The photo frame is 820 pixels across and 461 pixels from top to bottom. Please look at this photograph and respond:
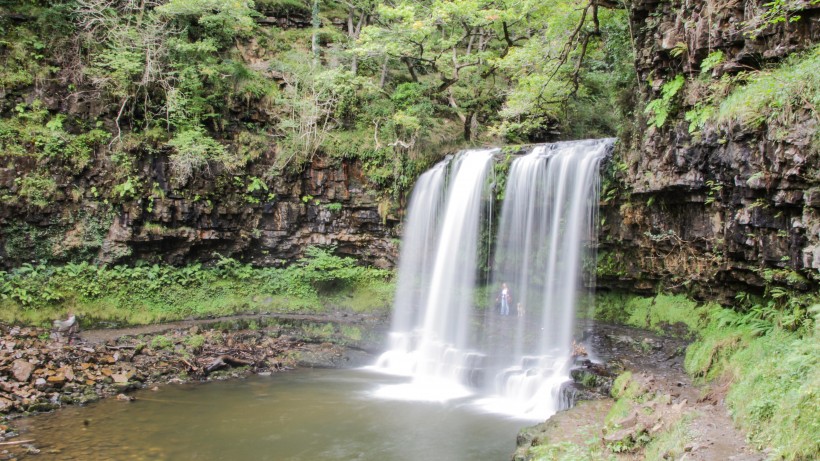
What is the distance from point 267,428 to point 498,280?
27.2ft

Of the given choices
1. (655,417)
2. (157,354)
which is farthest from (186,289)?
(655,417)

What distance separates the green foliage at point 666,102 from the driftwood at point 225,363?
11.6 m

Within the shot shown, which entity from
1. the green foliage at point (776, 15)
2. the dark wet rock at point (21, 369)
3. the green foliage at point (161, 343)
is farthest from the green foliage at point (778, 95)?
the dark wet rock at point (21, 369)

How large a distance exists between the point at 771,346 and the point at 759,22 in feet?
17.4

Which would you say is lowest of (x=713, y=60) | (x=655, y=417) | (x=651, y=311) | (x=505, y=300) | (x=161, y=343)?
(x=161, y=343)

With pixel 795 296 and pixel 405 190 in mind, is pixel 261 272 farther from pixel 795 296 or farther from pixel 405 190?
pixel 795 296

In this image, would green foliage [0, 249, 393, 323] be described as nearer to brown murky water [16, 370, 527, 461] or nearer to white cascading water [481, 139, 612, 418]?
brown murky water [16, 370, 527, 461]

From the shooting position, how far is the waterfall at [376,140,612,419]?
12320 millimetres

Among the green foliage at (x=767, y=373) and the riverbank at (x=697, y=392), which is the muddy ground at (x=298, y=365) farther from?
the green foliage at (x=767, y=373)

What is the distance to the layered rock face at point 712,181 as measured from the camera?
773 cm

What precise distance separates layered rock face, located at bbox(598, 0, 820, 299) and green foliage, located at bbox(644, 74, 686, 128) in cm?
17

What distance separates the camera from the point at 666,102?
412 inches

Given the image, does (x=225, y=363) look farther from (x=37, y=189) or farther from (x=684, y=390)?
(x=684, y=390)

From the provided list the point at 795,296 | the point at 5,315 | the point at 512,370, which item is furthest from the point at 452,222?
the point at 5,315
